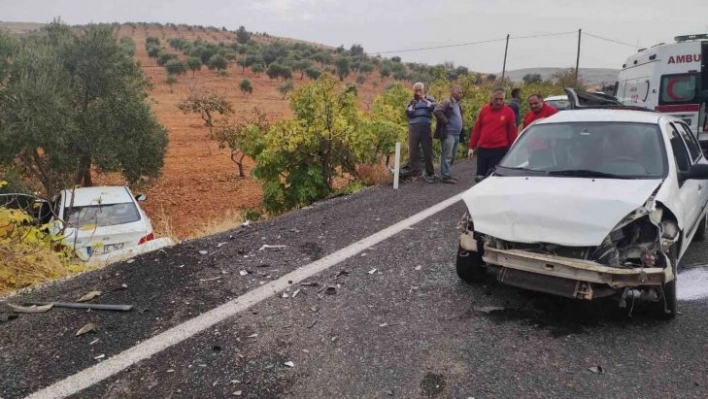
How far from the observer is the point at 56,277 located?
17.5 ft

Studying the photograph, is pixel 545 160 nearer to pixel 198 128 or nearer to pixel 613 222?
pixel 613 222

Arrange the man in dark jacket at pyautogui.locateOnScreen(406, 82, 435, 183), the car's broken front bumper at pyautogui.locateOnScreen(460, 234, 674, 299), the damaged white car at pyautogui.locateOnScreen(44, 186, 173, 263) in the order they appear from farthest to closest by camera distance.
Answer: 1. the man in dark jacket at pyautogui.locateOnScreen(406, 82, 435, 183)
2. the damaged white car at pyautogui.locateOnScreen(44, 186, 173, 263)
3. the car's broken front bumper at pyautogui.locateOnScreen(460, 234, 674, 299)

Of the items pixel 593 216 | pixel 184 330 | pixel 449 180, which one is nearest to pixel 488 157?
pixel 449 180

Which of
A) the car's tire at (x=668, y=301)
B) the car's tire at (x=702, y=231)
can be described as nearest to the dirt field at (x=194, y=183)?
the car's tire at (x=668, y=301)

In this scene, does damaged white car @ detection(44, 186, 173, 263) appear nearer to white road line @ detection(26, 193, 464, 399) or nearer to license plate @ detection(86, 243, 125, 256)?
license plate @ detection(86, 243, 125, 256)

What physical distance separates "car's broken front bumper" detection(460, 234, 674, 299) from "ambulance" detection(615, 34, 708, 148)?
32.2 feet

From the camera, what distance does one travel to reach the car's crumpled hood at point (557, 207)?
12.2 ft

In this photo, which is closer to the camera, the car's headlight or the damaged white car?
the car's headlight

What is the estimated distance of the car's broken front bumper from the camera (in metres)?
3.59

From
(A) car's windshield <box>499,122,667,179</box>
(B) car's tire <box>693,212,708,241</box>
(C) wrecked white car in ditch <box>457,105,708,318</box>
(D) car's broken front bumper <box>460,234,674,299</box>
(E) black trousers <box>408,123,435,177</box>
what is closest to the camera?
(D) car's broken front bumper <box>460,234,674,299</box>

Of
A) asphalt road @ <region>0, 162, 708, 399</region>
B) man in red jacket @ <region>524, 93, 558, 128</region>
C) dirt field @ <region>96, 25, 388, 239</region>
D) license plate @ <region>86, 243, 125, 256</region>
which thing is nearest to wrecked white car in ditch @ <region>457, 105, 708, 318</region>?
asphalt road @ <region>0, 162, 708, 399</region>

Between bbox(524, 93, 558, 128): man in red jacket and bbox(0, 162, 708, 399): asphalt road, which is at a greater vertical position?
bbox(524, 93, 558, 128): man in red jacket

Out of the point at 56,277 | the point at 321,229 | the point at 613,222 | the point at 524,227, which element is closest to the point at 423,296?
the point at 524,227

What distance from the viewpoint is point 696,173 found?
4559 mm
